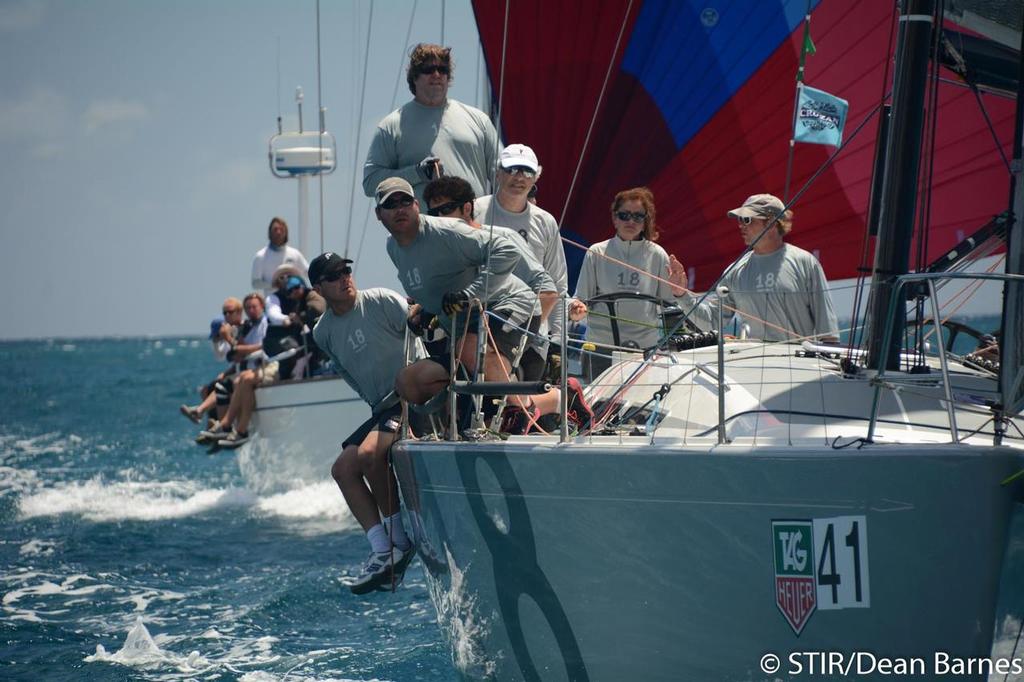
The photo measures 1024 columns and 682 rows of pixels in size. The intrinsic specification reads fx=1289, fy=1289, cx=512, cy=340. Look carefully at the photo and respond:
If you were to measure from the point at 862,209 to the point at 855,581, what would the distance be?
4.35 meters

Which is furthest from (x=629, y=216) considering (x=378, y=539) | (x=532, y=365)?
(x=378, y=539)

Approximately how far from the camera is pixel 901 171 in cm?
432

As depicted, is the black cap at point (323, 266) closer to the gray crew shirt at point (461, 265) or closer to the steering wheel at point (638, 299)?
the gray crew shirt at point (461, 265)

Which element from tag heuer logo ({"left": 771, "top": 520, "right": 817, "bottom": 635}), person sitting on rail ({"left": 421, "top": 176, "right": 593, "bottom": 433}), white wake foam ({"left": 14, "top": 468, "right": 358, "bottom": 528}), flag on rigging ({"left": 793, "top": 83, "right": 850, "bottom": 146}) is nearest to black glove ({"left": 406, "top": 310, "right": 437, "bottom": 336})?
person sitting on rail ({"left": 421, "top": 176, "right": 593, "bottom": 433})

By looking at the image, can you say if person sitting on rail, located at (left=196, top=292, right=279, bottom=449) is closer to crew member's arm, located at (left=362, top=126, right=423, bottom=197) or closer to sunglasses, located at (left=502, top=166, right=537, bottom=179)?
crew member's arm, located at (left=362, top=126, right=423, bottom=197)

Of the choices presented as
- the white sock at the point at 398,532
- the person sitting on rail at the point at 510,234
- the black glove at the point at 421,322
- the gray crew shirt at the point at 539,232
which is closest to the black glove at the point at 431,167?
the gray crew shirt at the point at 539,232

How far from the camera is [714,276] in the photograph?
791 centimetres

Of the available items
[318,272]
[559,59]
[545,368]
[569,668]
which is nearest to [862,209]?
[559,59]

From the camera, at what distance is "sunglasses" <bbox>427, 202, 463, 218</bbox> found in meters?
5.16

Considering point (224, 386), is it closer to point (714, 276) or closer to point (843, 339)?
point (714, 276)

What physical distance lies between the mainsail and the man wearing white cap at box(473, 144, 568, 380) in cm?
173

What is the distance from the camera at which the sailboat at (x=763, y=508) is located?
356 centimetres

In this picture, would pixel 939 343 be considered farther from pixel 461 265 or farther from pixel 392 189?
pixel 392 189

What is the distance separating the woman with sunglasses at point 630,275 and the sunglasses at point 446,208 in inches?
37.1
